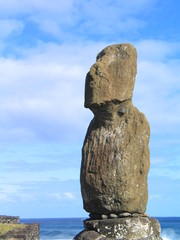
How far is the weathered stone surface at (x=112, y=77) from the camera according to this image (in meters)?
7.85

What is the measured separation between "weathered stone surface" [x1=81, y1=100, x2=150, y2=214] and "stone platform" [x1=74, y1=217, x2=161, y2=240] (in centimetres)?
18

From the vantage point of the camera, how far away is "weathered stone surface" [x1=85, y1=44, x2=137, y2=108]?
7.85m

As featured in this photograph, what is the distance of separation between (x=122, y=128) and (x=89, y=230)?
5.46 feet

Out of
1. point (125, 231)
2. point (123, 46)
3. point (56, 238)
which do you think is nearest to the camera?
point (125, 231)

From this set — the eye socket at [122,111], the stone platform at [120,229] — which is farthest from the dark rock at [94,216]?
the eye socket at [122,111]

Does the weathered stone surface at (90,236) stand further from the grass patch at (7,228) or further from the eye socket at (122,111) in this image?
the grass patch at (7,228)

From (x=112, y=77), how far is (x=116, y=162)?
4.28 ft

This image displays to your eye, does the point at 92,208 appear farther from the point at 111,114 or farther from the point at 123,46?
the point at 123,46

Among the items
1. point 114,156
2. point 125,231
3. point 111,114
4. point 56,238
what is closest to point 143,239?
point 125,231

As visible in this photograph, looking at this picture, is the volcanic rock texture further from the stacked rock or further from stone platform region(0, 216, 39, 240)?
stone platform region(0, 216, 39, 240)

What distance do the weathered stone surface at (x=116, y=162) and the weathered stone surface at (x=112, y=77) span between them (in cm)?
20

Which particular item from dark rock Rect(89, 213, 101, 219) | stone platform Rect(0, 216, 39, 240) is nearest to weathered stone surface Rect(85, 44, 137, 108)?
dark rock Rect(89, 213, 101, 219)

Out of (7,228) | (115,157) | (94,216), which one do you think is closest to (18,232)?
(7,228)

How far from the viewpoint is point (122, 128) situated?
8062 millimetres
